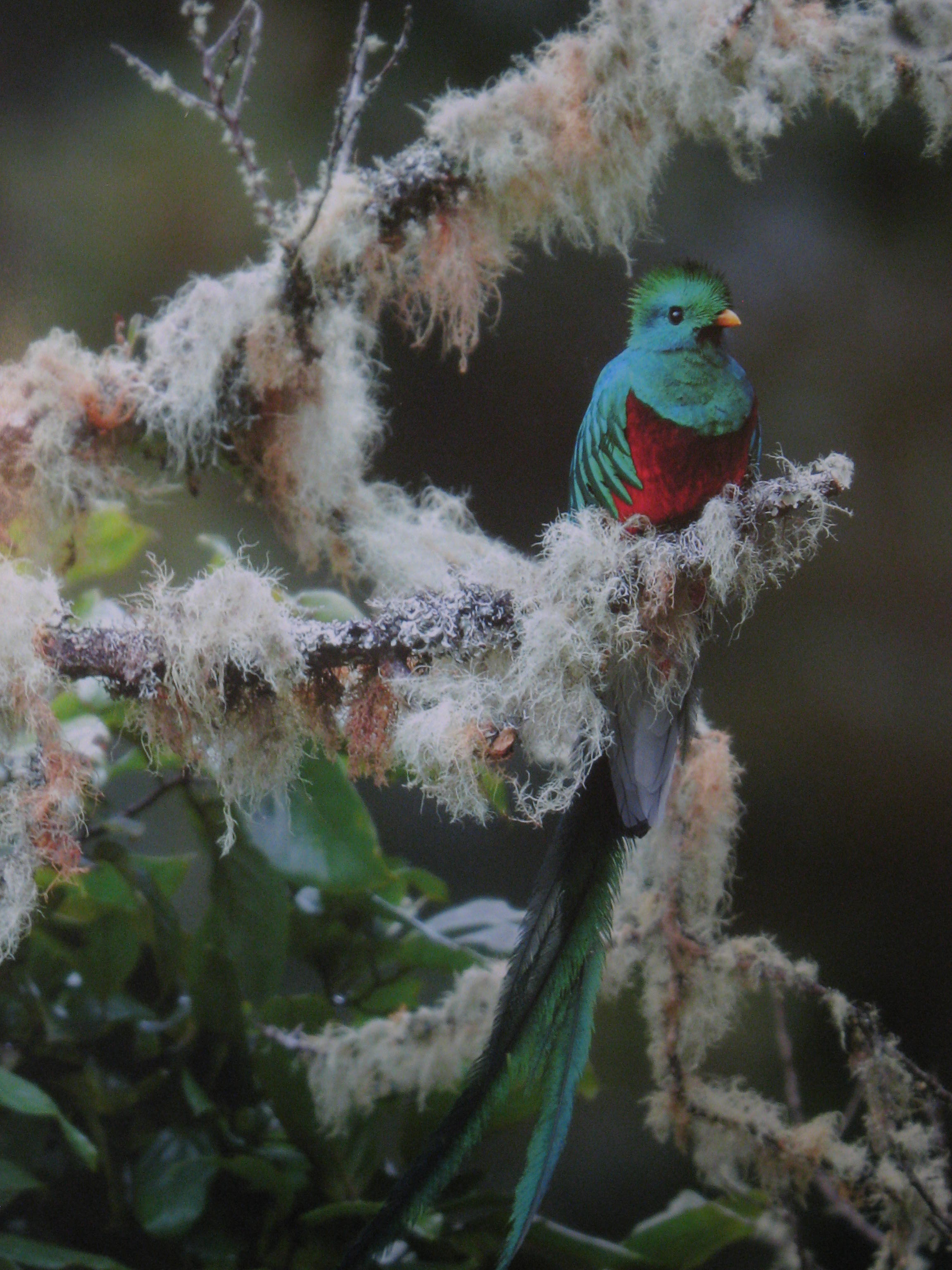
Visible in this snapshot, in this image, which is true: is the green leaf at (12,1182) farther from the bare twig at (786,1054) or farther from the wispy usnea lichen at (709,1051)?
the bare twig at (786,1054)

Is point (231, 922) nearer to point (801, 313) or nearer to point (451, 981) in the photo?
point (451, 981)

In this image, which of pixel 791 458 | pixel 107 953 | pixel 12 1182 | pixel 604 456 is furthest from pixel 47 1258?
pixel 791 458

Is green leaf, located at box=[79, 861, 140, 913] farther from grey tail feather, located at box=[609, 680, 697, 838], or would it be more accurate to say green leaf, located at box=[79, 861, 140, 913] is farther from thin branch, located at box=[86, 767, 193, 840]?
grey tail feather, located at box=[609, 680, 697, 838]

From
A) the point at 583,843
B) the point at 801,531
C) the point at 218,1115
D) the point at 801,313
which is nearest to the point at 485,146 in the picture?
the point at 801,313

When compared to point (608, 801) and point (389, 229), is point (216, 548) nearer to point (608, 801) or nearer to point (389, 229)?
point (389, 229)

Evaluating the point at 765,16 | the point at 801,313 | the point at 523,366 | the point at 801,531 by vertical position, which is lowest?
the point at 801,531

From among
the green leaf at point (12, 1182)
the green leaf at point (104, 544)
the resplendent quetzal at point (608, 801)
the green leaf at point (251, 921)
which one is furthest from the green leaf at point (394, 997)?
the green leaf at point (104, 544)

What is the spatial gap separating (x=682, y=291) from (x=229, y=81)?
0.62 metres

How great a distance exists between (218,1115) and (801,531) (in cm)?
83

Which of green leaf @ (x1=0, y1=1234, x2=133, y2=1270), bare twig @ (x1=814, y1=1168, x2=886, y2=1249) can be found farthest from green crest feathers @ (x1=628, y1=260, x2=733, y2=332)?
green leaf @ (x1=0, y1=1234, x2=133, y2=1270)

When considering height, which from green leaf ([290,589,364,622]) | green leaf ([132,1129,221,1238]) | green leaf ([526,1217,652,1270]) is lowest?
green leaf ([132,1129,221,1238])

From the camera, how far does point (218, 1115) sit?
3.46 ft

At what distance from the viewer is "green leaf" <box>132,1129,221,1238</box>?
97 centimetres

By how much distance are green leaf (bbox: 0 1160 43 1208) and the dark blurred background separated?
1.50ft
